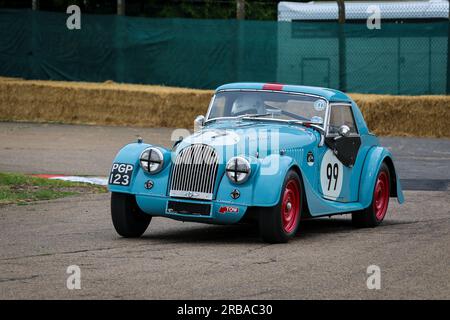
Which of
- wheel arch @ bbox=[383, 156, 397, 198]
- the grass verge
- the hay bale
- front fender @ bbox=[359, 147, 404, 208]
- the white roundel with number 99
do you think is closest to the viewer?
the white roundel with number 99

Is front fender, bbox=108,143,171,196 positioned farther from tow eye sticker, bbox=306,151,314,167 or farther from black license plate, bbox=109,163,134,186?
tow eye sticker, bbox=306,151,314,167

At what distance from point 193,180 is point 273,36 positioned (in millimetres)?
15569

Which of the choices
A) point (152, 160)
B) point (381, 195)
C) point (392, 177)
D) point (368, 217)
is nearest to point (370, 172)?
point (368, 217)

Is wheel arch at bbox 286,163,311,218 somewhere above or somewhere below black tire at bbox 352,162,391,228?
above

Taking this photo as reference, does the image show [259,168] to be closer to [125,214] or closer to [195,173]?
A: [195,173]

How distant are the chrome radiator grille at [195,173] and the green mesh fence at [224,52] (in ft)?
47.8

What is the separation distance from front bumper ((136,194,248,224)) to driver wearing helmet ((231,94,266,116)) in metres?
1.75

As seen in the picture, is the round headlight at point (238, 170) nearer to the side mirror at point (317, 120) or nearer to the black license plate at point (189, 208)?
the black license plate at point (189, 208)

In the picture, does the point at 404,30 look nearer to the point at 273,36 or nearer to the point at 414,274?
the point at 273,36

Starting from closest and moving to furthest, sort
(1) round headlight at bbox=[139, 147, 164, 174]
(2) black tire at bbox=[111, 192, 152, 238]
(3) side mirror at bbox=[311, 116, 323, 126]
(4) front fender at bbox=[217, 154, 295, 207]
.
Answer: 1. (4) front fender at bbox=[217, 154, 295, 207]
2. (1) round headlight at bbox=[139, 147, 164, 174]
3. (2) black tire at bbox=[111, 192, 152, 238]
4. (3) side mirror at bbox=[311, 116, 323, 126]

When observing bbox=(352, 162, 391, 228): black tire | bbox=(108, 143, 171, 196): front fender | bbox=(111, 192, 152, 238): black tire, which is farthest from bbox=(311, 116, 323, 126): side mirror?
bbox=(111, 192, 152, 238): black tire

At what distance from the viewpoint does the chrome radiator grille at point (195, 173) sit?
31.8 feet

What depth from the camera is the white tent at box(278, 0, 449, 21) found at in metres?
25.0
